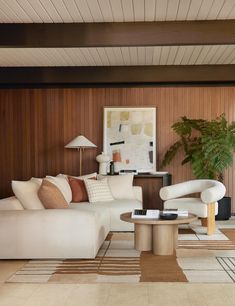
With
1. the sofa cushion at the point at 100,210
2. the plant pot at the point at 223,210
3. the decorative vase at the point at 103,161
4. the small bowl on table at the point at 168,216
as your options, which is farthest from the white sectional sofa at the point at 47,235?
the plant pot at the point at 223,210

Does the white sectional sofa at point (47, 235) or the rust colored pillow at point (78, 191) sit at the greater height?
the rust colored pillow at point (78, 191)

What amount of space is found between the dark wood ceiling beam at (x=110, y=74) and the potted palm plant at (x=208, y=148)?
75 centimetres

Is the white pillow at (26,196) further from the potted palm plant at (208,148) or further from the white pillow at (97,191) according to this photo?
the potted palm plant at (208,148)

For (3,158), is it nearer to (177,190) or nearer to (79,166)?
Result: (79,166)

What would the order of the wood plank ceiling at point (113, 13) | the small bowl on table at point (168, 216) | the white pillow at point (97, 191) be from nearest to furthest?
the wood plank ceiling at point (113, 13) < the small bowl on table at point (168, 216) < the white pillow at point (97, 191)

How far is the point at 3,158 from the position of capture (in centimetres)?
839

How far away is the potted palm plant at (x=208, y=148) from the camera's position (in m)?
7.19

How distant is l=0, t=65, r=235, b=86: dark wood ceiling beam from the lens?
7.71 m

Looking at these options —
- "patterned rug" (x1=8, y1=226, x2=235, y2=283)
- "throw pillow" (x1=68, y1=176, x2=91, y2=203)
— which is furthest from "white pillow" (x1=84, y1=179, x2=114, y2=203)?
"patterned rug" (x1=8, y1=226, x2=235, y2=283)

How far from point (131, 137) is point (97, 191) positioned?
1.98 metres

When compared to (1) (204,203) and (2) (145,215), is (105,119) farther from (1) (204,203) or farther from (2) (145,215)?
(2) (145,215)

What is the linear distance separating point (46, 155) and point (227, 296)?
18.1 feet

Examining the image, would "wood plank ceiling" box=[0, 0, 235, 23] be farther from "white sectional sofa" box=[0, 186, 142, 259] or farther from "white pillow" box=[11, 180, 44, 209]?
"white sectional sofa" box=[0, 186, 142, 259]

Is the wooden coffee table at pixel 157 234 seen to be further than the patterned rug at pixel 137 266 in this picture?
Yes
